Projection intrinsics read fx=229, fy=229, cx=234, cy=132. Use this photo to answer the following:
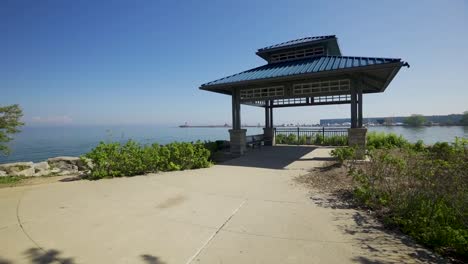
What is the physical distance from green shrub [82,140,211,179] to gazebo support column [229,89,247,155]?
3051 millimetres

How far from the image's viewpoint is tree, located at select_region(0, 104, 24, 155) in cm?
1127

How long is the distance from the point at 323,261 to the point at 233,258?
1021 millimetres

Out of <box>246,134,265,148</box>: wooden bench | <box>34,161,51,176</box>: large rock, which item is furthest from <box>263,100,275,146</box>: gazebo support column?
<box>34,161,51,176</box>: large rock

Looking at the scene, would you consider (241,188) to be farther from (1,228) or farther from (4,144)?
(4,144)

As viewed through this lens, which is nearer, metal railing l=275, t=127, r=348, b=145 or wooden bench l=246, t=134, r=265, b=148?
wooden bench l=246, t=134, r=265, b=148

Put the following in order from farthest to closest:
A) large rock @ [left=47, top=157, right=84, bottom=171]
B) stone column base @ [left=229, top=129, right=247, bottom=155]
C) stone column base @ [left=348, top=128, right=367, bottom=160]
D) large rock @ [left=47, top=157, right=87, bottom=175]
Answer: stone column base @ [left=229, top=129, right=247, bottom=155]
large rock @ [left=47, top=157, right=84, bottom=171]
large rock @ [left=47, top=157, right=87, bottom=175]
stone column base @ [left=348, top=128, right=367, bottom=160]

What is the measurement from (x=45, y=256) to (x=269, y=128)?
554 inches

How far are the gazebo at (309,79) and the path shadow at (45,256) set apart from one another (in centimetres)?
784

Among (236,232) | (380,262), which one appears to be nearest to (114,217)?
(236,232)

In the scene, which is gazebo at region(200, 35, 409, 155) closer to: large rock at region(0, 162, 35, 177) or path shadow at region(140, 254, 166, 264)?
path shadow at region(140, 254, 166, 264)

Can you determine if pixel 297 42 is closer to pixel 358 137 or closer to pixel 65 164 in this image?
pixel 358 137

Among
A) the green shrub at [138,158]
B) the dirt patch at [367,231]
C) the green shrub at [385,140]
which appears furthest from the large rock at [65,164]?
the green shrub at [385,140]

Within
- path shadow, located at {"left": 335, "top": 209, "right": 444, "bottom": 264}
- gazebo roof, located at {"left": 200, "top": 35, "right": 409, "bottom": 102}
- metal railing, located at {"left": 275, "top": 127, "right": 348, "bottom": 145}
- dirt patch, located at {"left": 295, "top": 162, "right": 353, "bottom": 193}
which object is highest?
gazebo roof, located at {"left": 200, "top": 35, "right": 409, "bottom": 102}

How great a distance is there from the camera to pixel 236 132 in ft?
37.8
